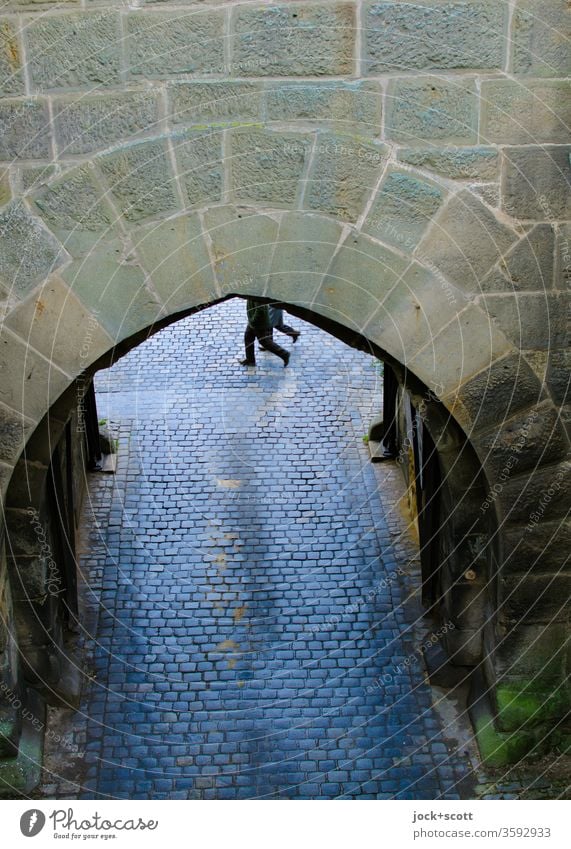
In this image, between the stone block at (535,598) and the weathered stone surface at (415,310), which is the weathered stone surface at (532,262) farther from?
the stone block at (535,598)

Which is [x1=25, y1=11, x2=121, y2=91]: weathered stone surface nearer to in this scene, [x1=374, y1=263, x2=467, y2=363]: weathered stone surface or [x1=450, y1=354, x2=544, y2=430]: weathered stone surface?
[x1=374, y1=263, x2=467, y2=363]: weathered stone surface

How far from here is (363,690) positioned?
23.8ft

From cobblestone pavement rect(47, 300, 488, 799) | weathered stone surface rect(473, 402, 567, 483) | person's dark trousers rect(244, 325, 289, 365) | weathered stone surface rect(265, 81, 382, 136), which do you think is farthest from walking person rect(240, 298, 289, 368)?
weathered stone surface rect(265, 81, 382, 136)

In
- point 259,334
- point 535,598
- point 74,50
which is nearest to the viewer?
point 74,50

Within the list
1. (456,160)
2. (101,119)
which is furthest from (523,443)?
(101,119)

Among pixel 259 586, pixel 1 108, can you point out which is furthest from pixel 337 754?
pixel 1 108

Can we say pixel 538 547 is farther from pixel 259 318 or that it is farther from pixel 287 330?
pixel 287 330

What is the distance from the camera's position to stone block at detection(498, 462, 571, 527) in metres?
5.88

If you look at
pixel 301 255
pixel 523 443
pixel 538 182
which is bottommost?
pixel 523 443

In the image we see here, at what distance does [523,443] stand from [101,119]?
258 centimetres

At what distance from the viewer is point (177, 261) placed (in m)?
5.38

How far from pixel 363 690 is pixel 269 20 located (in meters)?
4.13

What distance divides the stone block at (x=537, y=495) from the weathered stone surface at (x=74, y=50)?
2.78 m

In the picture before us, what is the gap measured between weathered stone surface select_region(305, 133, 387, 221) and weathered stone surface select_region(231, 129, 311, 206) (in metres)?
0.07
